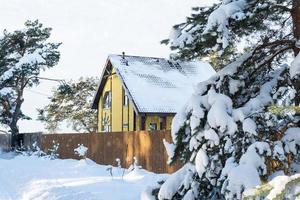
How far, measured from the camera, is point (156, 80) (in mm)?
32250

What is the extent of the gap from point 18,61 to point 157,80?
36.5 ft

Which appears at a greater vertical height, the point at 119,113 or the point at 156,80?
the point at 156,80

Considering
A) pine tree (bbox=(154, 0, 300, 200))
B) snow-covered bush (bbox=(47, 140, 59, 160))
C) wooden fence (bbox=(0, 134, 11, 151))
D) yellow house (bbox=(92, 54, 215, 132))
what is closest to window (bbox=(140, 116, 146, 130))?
yellow house (bbox=(92, 54, 215, 132))

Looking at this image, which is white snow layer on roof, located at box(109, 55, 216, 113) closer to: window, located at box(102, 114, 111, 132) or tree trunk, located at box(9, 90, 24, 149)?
window, located at box(102, 114, 111, 132)

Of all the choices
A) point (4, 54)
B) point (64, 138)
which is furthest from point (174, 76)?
point (4, 54)

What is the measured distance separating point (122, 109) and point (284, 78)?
1057 inches

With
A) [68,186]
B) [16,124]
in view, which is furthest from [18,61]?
[68,186]

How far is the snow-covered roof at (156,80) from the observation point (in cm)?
2958

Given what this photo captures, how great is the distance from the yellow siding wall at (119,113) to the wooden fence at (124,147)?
5.70 m

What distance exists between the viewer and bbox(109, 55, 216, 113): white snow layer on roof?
2960 cm

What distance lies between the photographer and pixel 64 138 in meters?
27.1

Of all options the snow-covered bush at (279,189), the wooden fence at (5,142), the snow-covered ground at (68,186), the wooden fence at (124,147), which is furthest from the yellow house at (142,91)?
the snow-covered bush at (279,189)

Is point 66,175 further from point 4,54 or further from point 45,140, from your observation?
point 4,54

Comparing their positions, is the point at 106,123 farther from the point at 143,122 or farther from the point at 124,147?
the point at 124,147
